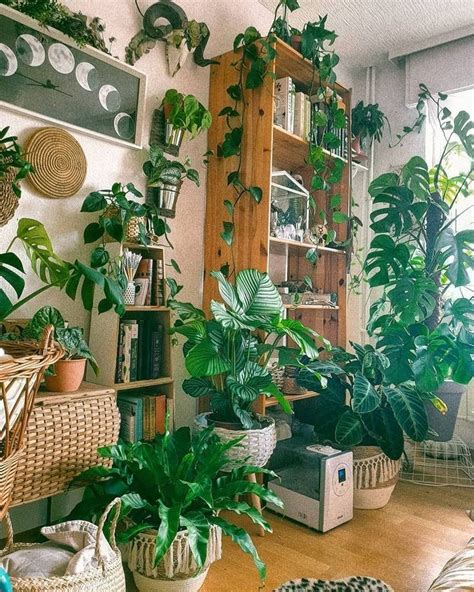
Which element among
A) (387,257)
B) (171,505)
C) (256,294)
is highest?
(387,257)

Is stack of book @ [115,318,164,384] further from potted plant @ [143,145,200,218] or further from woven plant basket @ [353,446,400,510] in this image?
woven plant basket @ [353,446,400,510]

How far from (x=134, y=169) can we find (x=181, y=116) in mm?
329

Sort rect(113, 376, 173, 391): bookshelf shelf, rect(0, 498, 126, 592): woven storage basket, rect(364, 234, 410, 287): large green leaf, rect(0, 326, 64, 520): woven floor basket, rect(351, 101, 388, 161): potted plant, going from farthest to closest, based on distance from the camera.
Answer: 1. rect(351, 101, 388, 161): potted plant
2. rect(364, 234, 410, 287): large green leaf
3. rect(113, 376, 173, 391): bookshelf shelf
4. rect(0, 498, 126, 592): woven storage basket
5. rect(0, 326, 64, 520): woven floor basket

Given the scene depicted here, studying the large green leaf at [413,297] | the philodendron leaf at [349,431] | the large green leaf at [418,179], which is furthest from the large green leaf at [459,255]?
the philodendron leaf at [349,431]

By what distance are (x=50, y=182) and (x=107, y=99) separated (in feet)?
1.54

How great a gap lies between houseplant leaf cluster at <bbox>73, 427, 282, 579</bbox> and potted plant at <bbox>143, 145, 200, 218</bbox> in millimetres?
1138

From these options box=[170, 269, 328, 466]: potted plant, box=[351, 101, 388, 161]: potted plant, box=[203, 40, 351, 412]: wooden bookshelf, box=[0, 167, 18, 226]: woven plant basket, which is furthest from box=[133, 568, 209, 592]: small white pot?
box=[351, 101, 388, 161]: potted plant

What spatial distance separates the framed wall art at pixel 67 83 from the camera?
181 centimetres

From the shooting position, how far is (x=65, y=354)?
1.61 meters

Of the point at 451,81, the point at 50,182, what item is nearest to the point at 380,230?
the point at 451,81

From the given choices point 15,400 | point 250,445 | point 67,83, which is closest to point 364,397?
point 250,445

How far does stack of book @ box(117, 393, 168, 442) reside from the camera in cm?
201

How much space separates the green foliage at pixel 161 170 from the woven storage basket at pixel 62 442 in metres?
1.02

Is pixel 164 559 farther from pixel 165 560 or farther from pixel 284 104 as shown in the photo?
pixel 284 104
